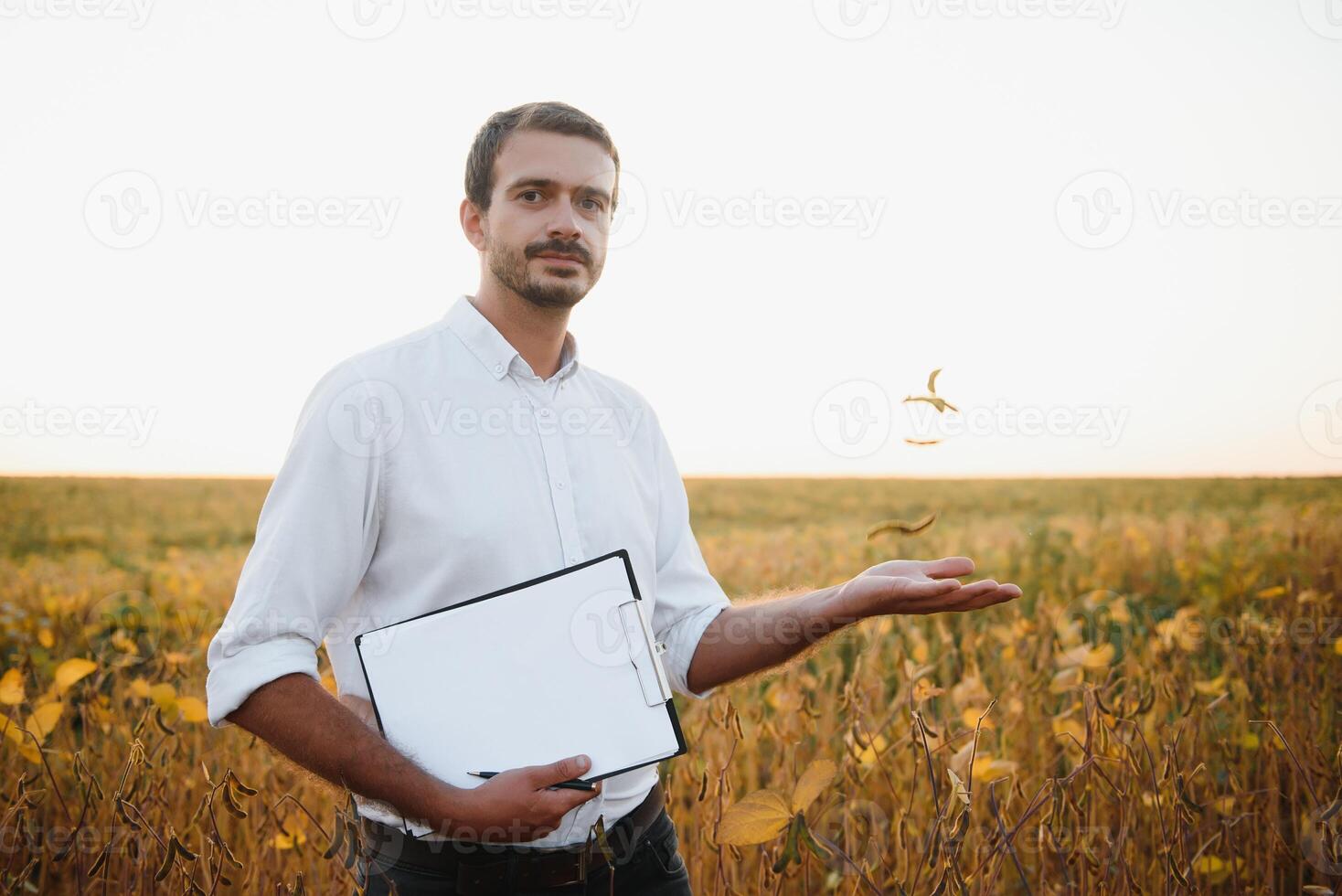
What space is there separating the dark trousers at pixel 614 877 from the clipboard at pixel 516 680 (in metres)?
0.20

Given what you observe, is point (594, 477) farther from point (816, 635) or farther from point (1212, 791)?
point (1212, 791)

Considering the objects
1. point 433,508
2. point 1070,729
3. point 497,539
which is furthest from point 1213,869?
point 433,508

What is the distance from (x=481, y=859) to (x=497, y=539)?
548 millimetres

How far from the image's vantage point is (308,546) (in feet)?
4.97

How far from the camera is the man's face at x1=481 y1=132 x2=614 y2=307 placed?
193cm

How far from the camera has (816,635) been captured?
1.88m

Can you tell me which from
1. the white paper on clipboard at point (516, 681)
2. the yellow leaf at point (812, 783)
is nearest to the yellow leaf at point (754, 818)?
the yellow leaf at point (812, 783)

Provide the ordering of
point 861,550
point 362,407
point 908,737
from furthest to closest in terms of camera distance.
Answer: point 861,550 < point 908,737 < point 362,407

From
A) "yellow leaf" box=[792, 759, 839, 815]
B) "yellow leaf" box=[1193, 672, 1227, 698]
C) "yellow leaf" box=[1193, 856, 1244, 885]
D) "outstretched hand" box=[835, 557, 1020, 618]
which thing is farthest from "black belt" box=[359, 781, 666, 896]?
"yellow leaf" box=[1193, 672, 1227, 698]

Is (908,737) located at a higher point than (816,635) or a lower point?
lower

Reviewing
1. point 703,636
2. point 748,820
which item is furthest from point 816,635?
point 748,820

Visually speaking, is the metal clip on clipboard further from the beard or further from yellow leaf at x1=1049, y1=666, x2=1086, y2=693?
yellow leaf at x1=1049, y1=666, x2=1086, y2=693

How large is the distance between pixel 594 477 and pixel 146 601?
4.73 meters

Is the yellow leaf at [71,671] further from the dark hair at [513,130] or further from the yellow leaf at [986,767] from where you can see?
the yellow leaf at [986,767]
